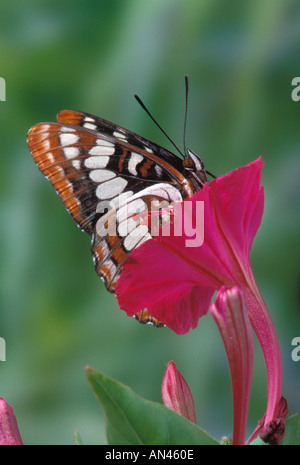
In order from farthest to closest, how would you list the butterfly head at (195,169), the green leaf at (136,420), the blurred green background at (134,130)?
the blurred green background at (134,130)
the butterfly head at (195,169)
the green leaf at (136,420)

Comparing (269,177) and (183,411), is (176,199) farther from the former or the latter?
(269,177)

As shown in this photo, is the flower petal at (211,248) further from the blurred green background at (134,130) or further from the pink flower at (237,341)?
the blurred green background at (134,130)

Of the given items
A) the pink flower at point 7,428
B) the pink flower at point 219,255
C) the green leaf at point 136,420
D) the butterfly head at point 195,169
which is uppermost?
the butterfly head at point 195,169

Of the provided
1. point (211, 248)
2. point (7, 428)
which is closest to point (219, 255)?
point (211, 248)

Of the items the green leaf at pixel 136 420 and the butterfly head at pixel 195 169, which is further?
the butterfly head at pixel 195 169

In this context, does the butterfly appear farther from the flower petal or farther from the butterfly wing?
the flower petal

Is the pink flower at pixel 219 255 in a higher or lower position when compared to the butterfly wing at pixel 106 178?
lower

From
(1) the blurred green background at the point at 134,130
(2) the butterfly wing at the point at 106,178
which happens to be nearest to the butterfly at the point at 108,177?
(2) the butterfly wing at the point at 106,178
